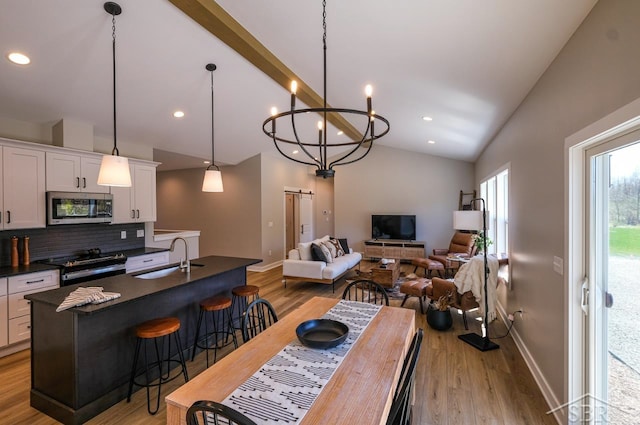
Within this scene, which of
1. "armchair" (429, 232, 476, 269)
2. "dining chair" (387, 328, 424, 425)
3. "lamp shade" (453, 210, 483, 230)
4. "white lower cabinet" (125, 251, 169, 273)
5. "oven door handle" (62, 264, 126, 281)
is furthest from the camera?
"armchair" (429, 232, 476, 269)

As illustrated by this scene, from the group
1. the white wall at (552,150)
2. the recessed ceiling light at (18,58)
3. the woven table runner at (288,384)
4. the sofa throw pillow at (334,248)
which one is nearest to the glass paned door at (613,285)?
the white wall at (552,150)

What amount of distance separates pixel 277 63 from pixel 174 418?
3.45m

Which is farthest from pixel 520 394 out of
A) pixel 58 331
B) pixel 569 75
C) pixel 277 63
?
pixel 277 63

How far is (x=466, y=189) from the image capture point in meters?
7.71

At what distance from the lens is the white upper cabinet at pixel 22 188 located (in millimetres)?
3139

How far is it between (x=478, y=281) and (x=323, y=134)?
9.00 ft

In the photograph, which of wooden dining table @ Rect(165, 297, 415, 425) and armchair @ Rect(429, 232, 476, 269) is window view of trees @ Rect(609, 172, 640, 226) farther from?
armchair @ Rect(429, 232, 476, 269)

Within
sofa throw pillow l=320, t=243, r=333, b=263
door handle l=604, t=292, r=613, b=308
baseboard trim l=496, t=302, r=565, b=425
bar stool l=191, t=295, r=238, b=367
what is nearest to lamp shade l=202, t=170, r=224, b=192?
bar stool l=191, t=295, r=238, b=367

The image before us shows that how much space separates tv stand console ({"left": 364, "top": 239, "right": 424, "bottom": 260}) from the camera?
308 inches

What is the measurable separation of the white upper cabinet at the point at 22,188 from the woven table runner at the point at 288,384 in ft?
11.9

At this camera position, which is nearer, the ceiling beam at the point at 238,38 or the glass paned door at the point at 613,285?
the glass paned door at the point at 613,285

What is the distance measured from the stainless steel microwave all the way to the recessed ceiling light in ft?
4.80

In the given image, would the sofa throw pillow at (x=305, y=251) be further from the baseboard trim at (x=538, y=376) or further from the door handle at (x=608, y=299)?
the door handle at (x=608, y=299)

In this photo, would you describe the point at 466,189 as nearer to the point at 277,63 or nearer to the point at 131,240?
the point at 277,63
